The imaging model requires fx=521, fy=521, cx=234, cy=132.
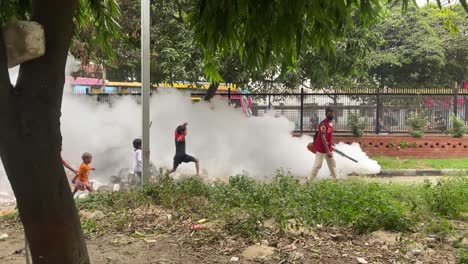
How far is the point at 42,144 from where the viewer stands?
2.69 meters

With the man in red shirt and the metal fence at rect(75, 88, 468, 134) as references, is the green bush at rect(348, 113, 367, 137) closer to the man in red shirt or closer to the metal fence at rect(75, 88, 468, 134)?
the metal fence at rect(75, 88, 468, 134)

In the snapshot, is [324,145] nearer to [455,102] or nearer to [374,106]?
[374,106]

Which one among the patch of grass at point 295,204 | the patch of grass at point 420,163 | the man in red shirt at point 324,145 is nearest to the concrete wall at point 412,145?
the patch of grass at point 420,163

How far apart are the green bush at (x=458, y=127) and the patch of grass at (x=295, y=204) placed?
29.7 feet

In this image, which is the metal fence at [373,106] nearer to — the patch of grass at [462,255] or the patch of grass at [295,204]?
the patch of grass at [295,204]

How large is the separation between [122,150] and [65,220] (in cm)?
1019

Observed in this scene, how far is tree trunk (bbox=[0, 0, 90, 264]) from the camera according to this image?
8.62 feet

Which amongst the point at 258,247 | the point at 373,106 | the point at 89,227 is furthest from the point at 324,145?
the point at 258,247

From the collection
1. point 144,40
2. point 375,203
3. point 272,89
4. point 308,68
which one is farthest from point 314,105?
point 375,203

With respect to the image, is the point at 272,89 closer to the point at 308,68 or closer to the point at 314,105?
the point at 314,105

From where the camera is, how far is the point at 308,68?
12.3m

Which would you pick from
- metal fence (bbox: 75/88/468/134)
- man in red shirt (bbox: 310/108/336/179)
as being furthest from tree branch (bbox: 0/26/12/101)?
metal fence (bbox: 75/88/468/134)

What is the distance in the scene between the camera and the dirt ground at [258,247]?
427cm

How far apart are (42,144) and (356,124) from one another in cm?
1370
